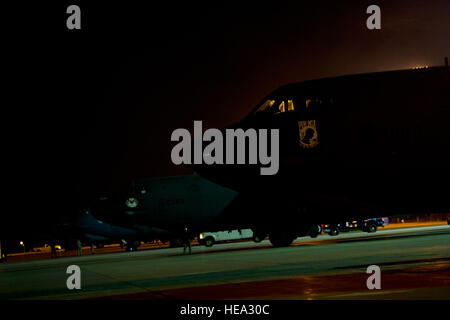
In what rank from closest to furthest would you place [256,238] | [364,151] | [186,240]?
[364,151] < [186,240] < [256,238]

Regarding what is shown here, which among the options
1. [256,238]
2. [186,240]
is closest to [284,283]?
[186,240]

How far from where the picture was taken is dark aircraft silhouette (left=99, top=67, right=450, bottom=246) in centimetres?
1142

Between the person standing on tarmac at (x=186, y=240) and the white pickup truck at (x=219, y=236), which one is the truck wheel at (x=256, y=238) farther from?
the person standing on tarmac at (x=186, y=240)

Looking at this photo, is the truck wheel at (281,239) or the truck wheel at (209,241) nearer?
the truck wheel at (281,239)

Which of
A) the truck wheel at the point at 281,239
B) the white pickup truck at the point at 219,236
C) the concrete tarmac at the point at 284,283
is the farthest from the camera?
the white pickup truck at the point at 219,236

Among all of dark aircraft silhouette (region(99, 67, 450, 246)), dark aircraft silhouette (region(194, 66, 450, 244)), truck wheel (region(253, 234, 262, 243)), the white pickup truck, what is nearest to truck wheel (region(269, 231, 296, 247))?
truck wheel (region(253, 234, 262, 243))

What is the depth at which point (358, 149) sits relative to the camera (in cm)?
1161

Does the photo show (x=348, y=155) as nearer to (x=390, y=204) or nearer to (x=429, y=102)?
(x=390, y=204)

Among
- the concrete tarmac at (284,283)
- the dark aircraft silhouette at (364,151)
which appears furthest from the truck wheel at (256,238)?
the dark aircraft silhouette at (364,151)

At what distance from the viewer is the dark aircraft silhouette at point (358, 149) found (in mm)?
11422

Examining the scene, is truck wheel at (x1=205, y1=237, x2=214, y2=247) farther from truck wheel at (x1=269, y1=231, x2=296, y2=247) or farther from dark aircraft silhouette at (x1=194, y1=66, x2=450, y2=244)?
dark aircraft silhouette at (x1=194, y1=66, x2=450, y2=244)

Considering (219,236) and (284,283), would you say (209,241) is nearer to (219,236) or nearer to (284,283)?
(219,236)

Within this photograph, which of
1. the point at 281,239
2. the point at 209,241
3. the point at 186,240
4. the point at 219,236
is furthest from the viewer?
the point at 219,236

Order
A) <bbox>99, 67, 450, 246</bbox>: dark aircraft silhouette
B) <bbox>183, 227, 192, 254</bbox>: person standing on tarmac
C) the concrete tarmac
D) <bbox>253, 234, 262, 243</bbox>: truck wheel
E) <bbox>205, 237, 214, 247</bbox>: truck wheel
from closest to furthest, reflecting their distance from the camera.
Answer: the concrete tarmac, <bbox>99, 67, 450, 246</bbox>: dark aircraft silhouette, <bbox>183, 227, 192, 254</bbox>: person standing on tarmac, <bbox>253, 234, 262, 243</bbox>: truck wheel, <bbox>205, 237, 214, 247</bbox>: truck wheel
